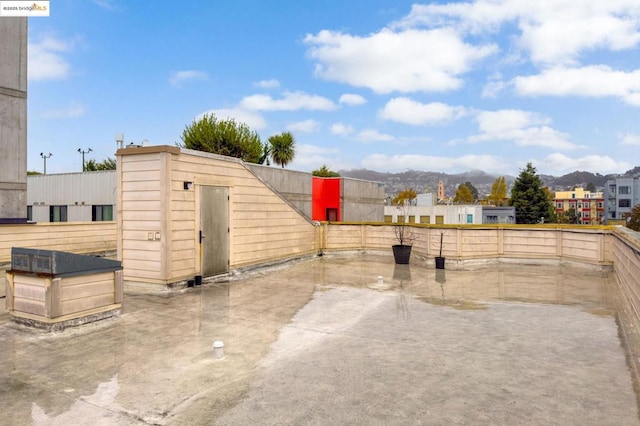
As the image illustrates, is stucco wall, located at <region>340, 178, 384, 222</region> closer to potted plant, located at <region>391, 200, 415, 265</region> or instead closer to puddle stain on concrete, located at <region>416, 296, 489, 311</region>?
potted plant, located at <region>391, 200, 415, 265</region>

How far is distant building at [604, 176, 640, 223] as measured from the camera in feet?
314

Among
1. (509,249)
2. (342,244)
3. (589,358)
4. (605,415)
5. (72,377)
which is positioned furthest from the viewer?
(342,244)

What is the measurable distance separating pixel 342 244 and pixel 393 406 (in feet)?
52.8

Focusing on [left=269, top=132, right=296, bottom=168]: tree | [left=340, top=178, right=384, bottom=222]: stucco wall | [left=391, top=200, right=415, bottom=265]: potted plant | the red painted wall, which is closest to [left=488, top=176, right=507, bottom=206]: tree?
[left=269, top=132, right=296, bottom=168]: tree

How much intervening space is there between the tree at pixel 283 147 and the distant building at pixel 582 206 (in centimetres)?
12409

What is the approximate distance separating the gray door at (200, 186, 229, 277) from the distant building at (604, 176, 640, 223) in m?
108

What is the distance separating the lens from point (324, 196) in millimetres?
29859

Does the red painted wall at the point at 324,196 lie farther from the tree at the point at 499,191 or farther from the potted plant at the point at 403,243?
the tree at the point at 499,191

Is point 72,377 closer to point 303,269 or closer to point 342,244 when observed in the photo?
point 303,269

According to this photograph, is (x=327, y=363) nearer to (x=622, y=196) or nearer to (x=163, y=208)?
(x=163, y=208)

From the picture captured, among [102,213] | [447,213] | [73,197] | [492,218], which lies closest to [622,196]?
[492,218]

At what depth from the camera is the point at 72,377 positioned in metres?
5.48

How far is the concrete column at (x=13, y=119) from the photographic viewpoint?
19047 millimetres

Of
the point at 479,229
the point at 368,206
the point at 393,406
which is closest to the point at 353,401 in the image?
the point at 393,406
